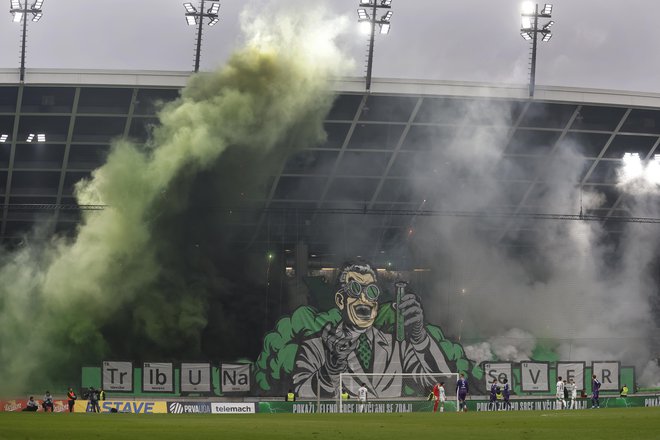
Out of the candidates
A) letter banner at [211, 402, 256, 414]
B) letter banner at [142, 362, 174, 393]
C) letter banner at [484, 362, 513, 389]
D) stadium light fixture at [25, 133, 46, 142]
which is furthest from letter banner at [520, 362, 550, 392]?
stadium light fixture at [25, 133, 46, 142]

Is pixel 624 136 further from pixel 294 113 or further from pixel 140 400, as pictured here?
pixel 140 400

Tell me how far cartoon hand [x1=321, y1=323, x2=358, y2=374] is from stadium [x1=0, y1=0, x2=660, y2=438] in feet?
0.39

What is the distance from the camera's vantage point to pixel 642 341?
218 feet

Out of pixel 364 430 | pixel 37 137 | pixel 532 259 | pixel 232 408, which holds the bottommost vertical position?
pixel 232 408

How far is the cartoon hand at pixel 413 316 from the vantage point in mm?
57375

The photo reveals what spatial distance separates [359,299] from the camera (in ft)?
189

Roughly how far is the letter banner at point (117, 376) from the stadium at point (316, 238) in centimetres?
10

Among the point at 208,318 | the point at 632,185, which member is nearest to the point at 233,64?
the point at 208,318

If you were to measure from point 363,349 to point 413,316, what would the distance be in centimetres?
343

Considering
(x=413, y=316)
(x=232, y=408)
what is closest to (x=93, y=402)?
(x=232, y=408)

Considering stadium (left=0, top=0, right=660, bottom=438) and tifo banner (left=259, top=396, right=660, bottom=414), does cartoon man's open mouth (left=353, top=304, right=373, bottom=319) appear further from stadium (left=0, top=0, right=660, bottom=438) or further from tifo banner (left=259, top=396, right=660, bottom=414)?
tifo banner (left=259, top=396, right=660, bottom=414)

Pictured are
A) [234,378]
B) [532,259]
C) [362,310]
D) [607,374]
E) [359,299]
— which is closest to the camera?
[234,378]

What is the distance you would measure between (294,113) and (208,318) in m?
12.3

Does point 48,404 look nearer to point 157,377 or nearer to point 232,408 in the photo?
point 157,377
